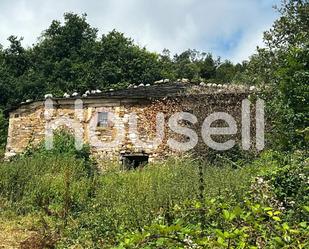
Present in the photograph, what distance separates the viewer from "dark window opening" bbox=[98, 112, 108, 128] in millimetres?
18203

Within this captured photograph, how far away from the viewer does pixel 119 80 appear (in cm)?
3375

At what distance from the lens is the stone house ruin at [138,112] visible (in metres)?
17.1

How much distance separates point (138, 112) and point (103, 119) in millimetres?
1366

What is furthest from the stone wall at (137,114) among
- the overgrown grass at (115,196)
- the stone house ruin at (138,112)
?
the overgrown grass at (115,196)

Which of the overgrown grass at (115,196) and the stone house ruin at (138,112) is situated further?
the stone house ruin at (138,112)

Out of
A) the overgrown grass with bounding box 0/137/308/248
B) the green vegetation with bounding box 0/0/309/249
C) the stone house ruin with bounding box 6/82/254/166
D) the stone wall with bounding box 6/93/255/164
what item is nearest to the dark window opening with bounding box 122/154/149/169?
the stone house ruin with bounding box 6/82/254/166

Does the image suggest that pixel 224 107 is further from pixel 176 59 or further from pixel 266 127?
pixel 176 59

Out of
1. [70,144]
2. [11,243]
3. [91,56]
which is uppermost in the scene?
[91,56]

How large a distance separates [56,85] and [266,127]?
65.9 ft

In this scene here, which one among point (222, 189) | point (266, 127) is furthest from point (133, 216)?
point (266, 127)

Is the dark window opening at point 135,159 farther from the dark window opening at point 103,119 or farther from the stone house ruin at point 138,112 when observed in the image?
the dark window opening at point 103,119

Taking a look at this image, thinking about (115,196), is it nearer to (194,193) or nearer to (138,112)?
(194,193)

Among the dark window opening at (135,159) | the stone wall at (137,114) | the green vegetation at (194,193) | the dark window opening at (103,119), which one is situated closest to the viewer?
the green vegetation at (194,193)

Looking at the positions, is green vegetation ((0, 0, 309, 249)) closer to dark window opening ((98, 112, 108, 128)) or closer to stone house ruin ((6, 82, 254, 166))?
stone house ruin ((6, 82, 254, 166))
